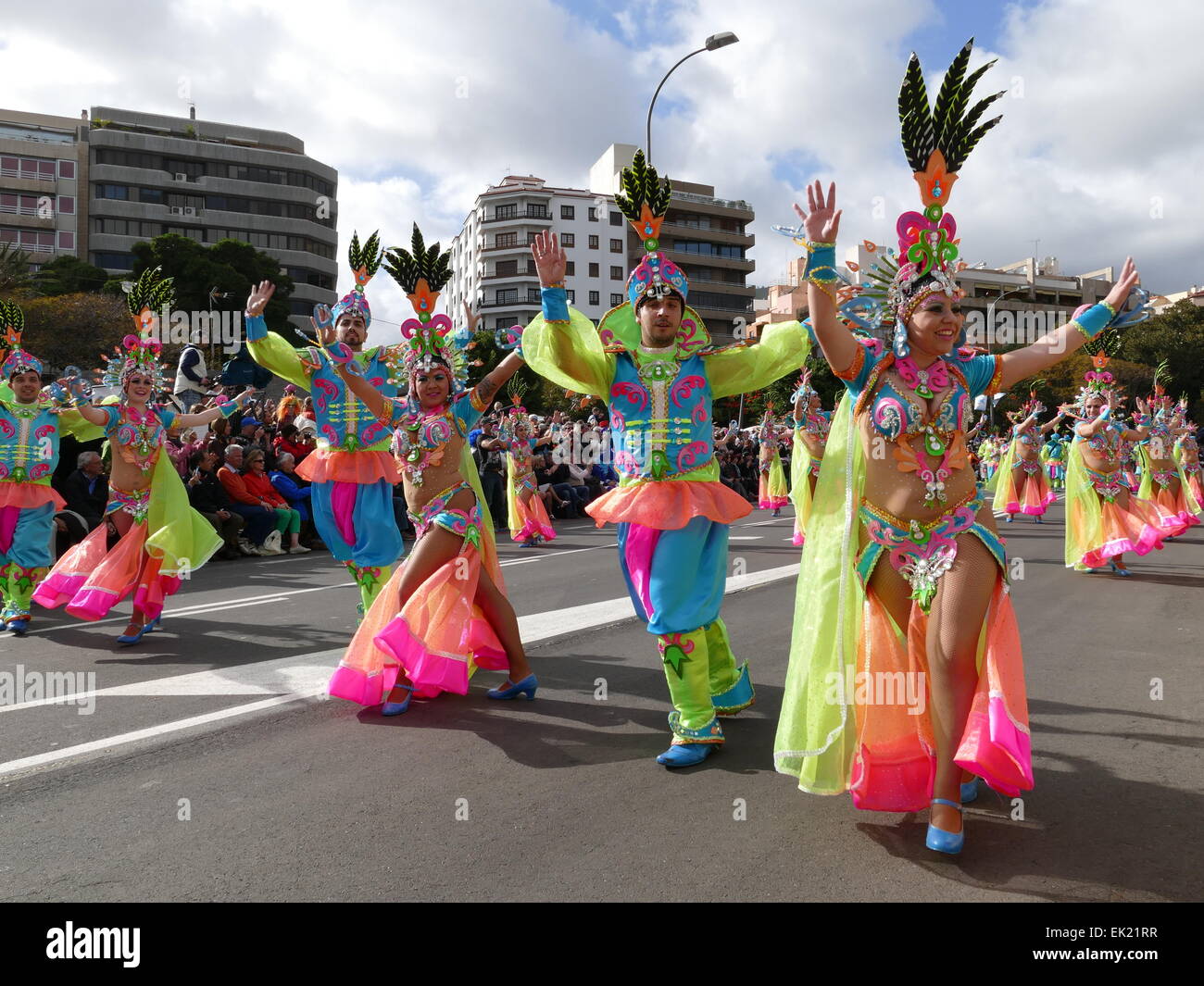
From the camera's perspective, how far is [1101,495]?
35.4 feet

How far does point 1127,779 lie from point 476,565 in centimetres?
334

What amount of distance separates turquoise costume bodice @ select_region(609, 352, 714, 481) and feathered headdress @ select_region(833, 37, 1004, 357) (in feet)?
3.98

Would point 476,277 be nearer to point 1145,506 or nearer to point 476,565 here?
point 1145,506

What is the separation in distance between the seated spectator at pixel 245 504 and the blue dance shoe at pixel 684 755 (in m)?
10.00

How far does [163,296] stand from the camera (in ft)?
27.3

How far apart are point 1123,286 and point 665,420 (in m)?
2.03

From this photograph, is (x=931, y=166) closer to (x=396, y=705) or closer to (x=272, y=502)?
(x=396, y=705)

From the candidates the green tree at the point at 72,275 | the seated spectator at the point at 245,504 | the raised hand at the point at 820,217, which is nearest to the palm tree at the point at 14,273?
the green tree at the point at 72,275

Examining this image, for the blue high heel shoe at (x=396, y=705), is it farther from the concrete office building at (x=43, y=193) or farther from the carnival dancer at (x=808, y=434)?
the concrete office building at (x=43, y=193)

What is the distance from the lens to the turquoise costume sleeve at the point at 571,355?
4.52 metres

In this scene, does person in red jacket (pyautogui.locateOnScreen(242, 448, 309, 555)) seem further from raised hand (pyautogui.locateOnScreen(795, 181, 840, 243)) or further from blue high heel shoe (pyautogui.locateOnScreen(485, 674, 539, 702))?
raised hand (pyautogui.locateOnScreen(795, 181, 840, 243))

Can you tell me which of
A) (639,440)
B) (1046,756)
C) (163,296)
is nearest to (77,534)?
(163,296)

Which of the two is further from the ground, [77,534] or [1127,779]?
[77,534]
